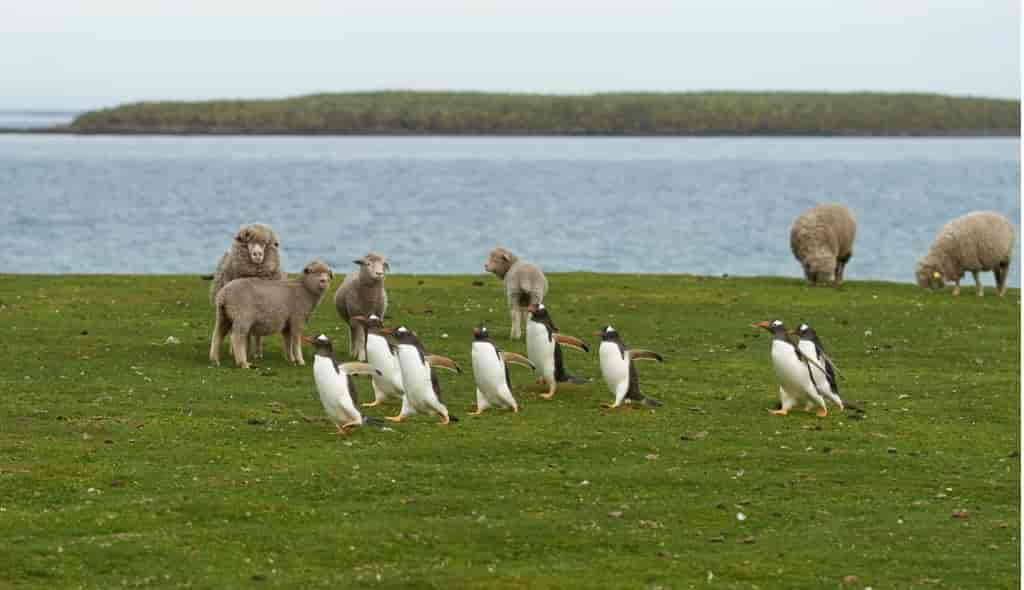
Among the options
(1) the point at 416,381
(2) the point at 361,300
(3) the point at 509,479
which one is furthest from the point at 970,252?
(3) the point at 509,479

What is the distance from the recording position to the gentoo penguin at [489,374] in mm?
17516

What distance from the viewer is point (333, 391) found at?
16297 mm

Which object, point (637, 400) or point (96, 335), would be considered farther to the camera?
point (96, 335)

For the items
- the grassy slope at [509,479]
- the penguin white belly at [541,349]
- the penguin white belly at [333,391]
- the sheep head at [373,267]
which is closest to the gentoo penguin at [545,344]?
the penguin white belly at [541,349]

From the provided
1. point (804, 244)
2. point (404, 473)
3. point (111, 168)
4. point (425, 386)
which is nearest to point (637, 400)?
point (425, 386)

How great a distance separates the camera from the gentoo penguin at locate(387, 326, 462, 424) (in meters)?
16.9

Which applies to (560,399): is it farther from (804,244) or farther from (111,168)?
(111,168)

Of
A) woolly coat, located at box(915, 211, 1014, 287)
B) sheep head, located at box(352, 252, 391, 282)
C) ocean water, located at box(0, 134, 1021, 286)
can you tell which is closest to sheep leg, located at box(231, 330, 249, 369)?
sheep head, located at box(352, 252, 391, 282)

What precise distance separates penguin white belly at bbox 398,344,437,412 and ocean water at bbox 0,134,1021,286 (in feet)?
135

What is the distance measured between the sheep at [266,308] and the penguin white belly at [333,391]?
4.53 metres

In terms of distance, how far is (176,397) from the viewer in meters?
18.8

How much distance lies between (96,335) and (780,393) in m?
10.3

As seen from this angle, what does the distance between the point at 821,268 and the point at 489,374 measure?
16999mm

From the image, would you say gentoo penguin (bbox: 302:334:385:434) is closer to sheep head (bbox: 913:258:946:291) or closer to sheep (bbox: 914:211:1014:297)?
sheep (bbox: 914:211:1014:297)
